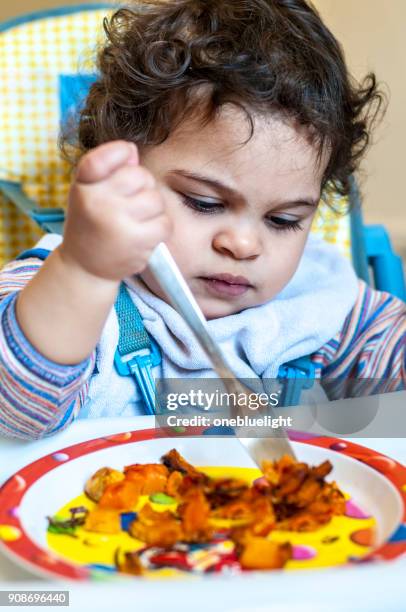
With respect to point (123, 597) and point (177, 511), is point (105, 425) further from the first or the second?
point (123, 597)

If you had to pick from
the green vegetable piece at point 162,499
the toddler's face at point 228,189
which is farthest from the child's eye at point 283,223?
the green vegetable piece at point 162,499

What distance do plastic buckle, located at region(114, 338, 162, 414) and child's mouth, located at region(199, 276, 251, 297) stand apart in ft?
0.33

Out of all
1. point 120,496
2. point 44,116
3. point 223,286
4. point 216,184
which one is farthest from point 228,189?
point 44,116

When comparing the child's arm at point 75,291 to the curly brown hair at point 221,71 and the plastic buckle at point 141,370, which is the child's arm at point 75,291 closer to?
the plastic buckle at point 141,370

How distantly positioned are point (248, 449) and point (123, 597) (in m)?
0.24

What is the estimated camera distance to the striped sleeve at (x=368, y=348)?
37.1 inches

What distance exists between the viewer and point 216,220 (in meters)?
0.79

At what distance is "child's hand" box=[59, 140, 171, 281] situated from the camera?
49cm

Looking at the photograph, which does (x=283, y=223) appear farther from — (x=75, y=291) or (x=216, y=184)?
(x=75, y=291)

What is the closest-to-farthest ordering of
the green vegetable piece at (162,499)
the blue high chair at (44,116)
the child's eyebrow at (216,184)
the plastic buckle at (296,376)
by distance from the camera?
the green vegetable piece at (162,499), the child's eyebrow at (216,184), the plastic buckle at (296,376), the blue high chair at (44,116)

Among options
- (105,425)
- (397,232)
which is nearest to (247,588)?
(105,425)

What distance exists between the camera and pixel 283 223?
2.79 ft

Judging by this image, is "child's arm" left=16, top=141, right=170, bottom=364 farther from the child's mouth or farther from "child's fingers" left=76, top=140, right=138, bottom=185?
the child's mouth

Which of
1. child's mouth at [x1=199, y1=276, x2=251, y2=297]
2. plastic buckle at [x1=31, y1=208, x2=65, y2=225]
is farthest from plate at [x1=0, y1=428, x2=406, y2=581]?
plastic buckle at [x1=31, y1=208, x2=65, y2=225]
